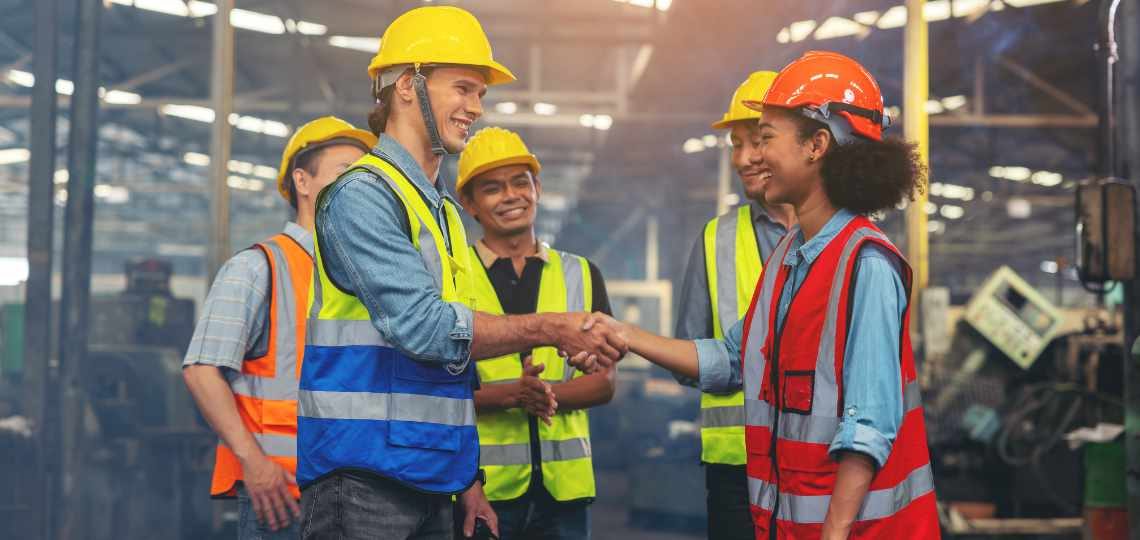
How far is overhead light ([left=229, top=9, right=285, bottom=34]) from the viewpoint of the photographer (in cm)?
1132

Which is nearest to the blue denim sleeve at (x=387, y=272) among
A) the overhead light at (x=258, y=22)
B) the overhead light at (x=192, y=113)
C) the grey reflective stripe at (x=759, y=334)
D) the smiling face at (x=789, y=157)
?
the grey reflective stripe at (x=759, y=334)

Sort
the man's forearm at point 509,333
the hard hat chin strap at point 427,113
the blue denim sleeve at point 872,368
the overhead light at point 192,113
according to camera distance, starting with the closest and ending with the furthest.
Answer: the blue denim sleeve at point 872,368, the man's forearm at point 509,333, the hard hat chin strap at point 427,113, the overhead light at point 192,113

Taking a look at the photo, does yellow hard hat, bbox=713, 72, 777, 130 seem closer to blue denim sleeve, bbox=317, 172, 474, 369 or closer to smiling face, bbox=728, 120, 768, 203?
smiling face, bbox=728, 120, 768, 203

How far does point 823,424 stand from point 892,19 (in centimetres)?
956

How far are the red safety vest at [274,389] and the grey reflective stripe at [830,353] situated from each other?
1588 mm

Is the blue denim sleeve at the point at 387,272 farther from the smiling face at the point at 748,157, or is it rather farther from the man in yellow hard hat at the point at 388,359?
the smiling face at the point at 748,157

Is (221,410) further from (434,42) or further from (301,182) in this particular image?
(434,42)

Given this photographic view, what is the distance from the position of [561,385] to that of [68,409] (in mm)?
4696

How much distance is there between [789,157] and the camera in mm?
2424

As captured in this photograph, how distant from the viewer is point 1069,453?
788cm

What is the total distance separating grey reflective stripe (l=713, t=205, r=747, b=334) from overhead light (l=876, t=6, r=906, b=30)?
318 inches

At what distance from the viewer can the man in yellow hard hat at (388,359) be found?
2.30m

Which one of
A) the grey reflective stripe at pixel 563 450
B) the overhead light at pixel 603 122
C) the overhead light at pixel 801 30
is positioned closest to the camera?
the grey reflective stripe at pixel 563 450

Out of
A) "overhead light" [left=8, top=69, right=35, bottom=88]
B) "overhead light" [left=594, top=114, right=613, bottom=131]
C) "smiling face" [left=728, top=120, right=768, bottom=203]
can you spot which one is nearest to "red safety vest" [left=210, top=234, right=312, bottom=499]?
"smiling face" [left=728, top=120, right=768, bottom=203]
